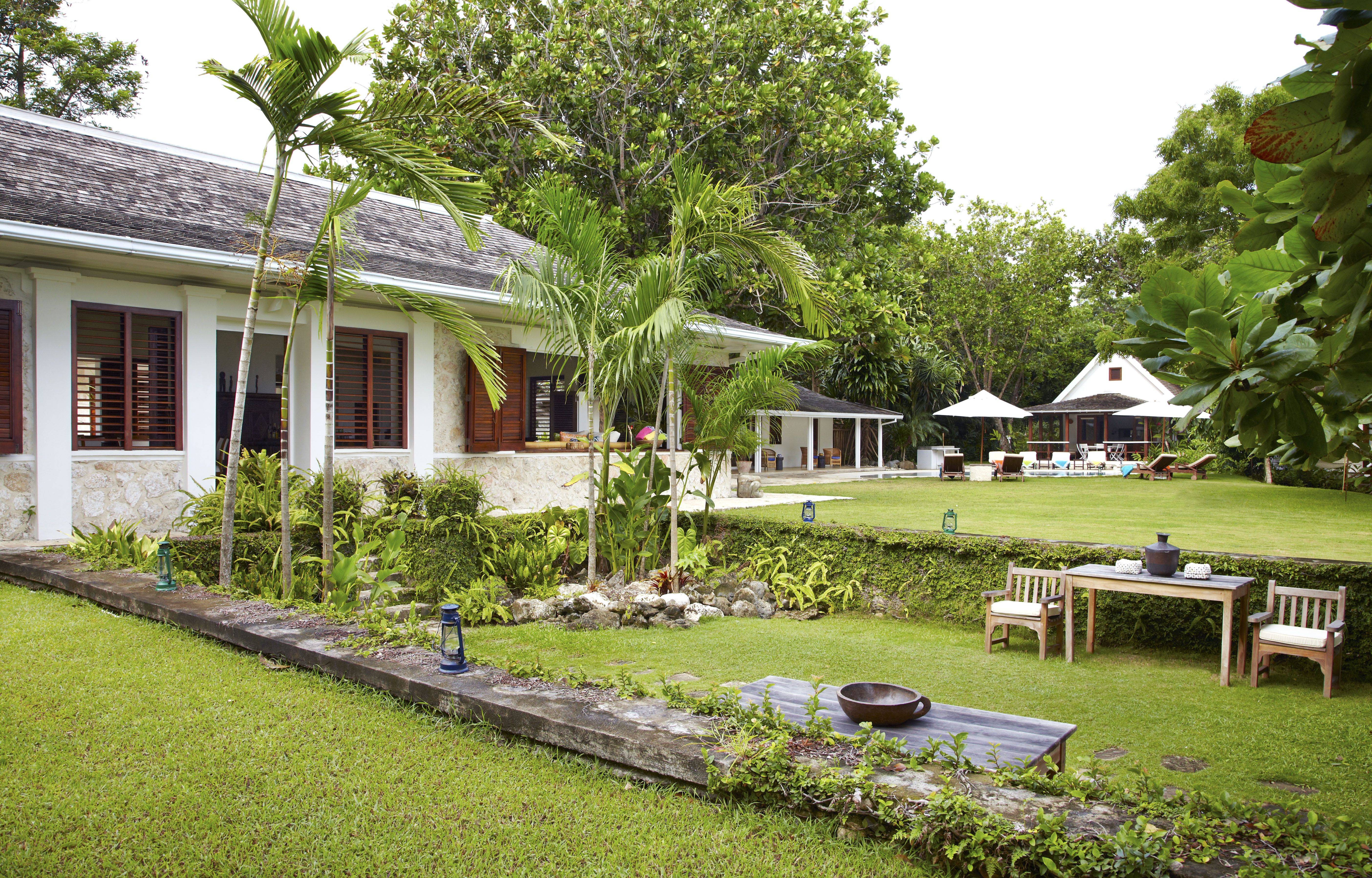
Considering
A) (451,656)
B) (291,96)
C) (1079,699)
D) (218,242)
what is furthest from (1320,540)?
(218,242)

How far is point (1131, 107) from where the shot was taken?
26734mm

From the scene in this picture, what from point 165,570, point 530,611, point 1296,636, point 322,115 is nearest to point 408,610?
point 530,611

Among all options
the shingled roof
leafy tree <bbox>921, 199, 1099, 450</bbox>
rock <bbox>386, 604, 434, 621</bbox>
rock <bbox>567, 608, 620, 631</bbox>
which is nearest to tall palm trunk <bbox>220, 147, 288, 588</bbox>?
rock <bbox>386, 604, 434, 621</bbox>

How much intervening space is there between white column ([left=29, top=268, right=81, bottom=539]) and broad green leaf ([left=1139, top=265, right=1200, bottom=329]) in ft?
32.0

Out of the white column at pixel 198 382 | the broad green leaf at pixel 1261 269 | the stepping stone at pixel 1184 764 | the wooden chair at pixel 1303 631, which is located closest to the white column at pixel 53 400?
the white column at pixel 198 382

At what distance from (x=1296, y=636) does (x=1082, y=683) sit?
4.28ft

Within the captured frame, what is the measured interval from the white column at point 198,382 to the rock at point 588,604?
189 inches

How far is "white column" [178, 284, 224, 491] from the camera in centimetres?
962

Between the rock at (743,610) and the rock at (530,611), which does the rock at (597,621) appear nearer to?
the rock at (530,611)

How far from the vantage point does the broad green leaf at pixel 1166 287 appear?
226cm

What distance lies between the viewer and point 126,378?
9188 millimetres

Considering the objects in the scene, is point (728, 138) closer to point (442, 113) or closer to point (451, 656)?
point (442, 113)

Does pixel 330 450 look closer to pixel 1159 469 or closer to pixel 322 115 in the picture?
pixel 322 115

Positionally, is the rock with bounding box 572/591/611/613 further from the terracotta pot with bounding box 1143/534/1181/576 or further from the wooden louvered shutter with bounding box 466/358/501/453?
the wooden louvered shutter with bounding box 466/358/501/453
